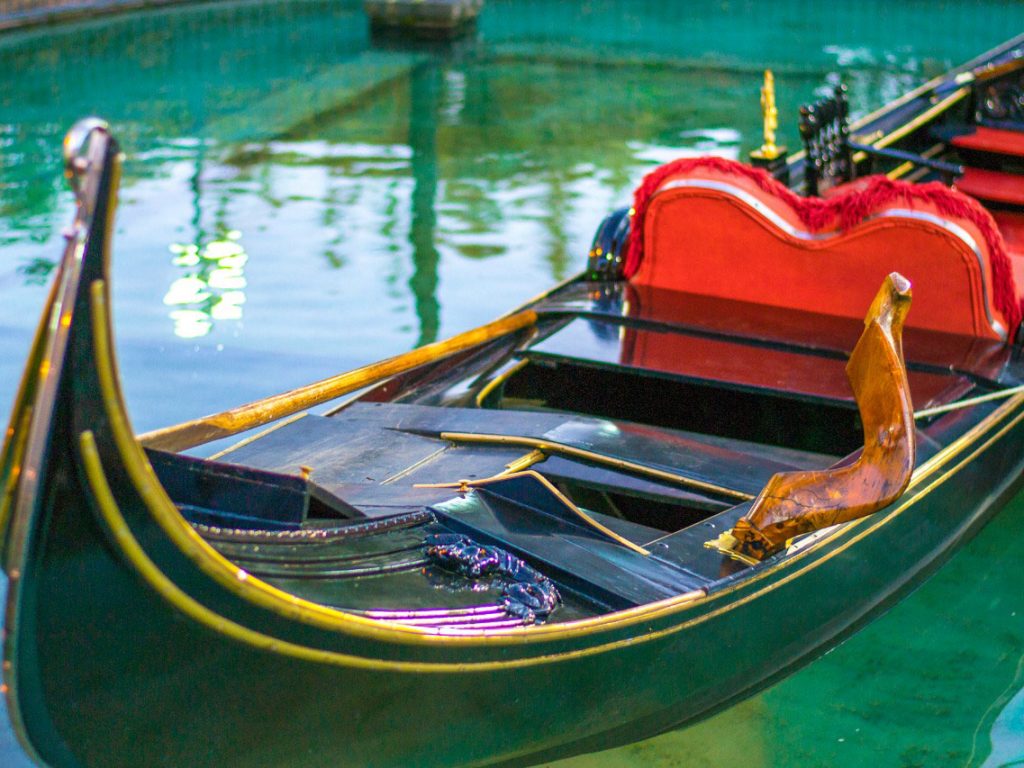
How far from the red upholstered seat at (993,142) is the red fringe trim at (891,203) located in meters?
1.58

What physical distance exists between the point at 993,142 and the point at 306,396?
3.02 meters

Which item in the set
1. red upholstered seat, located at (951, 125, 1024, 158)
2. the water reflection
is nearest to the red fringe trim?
red upholstered seat, located at (951, 125, 1024, 158)

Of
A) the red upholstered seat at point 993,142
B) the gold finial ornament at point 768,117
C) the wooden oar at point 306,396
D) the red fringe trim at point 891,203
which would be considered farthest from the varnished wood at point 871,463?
the red upholstered seat at point 993,142

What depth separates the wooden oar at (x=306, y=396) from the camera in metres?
2.08

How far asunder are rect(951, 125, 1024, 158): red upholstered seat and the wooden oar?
6.96ft

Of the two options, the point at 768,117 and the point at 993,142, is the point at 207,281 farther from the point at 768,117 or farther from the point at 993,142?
the point at 993,142

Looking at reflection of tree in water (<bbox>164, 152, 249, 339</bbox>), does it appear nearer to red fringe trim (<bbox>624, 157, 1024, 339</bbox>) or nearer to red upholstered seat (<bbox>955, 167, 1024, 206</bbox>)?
red fringe trim (<bbox>624, 157, 1024, 339</bbox>)

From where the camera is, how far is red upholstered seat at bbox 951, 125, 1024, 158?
173 inches

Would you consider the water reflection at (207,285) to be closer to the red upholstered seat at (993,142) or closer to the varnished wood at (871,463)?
the red upholstered seat at (993,142)

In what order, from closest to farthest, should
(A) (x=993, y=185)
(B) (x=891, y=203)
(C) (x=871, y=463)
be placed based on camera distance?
(C) (x=871, y=463) < (B) (x=891, y=203) < (A) (x=993, y=185)

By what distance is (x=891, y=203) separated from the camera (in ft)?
9.50

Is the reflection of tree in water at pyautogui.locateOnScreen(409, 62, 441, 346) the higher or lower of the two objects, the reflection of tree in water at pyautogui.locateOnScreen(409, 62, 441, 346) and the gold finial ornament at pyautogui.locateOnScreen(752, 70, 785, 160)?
the lower

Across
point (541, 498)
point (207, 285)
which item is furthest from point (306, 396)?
point (207, 285)

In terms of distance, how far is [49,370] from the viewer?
4.30 feet
